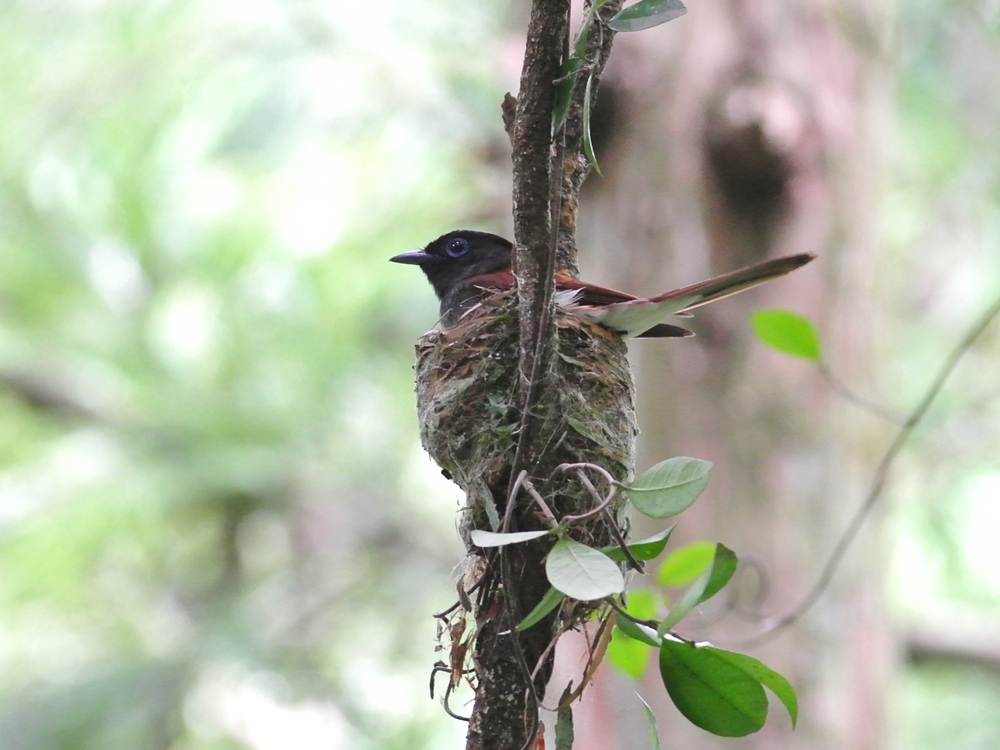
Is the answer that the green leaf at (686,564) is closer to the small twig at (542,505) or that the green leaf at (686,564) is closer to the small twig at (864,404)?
the small twig at (864,404)

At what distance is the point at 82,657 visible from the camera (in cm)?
793

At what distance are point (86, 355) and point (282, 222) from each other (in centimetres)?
182

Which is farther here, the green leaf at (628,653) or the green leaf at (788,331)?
the green leaf at (788,331)

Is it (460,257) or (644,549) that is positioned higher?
(460,257)

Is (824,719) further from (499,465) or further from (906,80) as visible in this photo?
(906,80)

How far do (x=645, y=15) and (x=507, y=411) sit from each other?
0.94 metres

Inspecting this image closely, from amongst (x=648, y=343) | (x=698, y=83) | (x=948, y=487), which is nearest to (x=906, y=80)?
(x=948, y=487)

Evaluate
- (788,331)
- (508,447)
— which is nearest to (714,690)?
(508,447)

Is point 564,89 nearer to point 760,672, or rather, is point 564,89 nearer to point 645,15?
point 645,15

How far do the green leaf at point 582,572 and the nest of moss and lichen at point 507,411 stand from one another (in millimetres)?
284

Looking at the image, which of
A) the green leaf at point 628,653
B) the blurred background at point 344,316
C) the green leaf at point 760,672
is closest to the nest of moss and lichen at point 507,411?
the green leaf at point 628,653

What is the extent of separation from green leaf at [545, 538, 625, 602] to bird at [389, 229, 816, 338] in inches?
32.4

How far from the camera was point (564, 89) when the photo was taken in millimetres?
1604

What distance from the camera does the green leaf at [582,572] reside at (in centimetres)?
160
